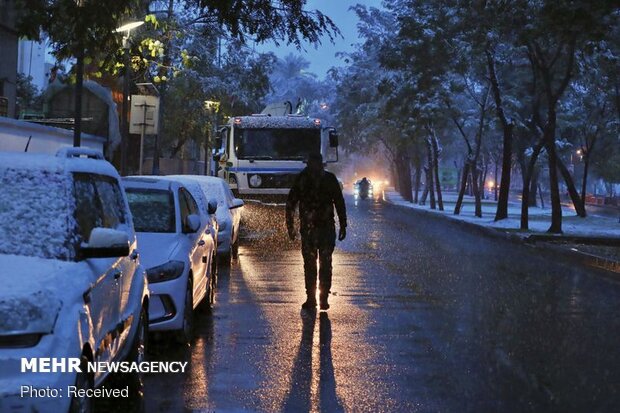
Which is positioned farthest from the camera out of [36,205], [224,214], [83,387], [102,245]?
[224,214]

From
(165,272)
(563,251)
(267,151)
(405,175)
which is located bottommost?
(563,251)

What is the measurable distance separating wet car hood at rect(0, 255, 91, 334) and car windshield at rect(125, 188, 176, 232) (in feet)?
16.2

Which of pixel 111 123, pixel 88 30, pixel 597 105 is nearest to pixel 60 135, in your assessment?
pixel 111 123

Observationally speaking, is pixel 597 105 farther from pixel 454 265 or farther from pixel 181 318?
pixel 181 318

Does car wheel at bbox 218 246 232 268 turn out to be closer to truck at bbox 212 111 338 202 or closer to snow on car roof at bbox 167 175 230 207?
snow on car roof at bbox 167 175 230 207

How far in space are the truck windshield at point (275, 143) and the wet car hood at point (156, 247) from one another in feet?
57.5

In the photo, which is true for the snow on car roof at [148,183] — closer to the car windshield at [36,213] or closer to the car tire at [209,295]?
the car tire at [209,295]

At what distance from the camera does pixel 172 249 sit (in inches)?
378

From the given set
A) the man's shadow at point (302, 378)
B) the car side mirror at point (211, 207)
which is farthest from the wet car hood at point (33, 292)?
the car side mirror at point (211, 207)

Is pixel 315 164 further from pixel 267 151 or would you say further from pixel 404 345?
pixel 267 151

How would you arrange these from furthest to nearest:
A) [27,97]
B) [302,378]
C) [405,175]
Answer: [405,175]
[27,97]
[302,378]

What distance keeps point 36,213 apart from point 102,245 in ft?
1.56

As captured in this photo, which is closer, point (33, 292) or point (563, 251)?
point (33, 292)

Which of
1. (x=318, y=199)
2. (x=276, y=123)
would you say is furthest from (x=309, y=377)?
(x=276, y=123)
